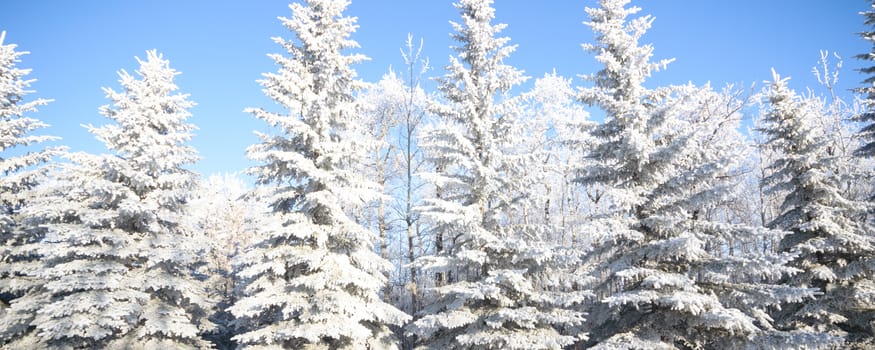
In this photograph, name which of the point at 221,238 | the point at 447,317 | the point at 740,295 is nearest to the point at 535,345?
the point at 447,317

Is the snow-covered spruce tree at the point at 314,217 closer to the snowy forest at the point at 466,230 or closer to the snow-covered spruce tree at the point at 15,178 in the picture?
the snowy forest at the point at 466,230

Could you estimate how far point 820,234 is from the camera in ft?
43.1

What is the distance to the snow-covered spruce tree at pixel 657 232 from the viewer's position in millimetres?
9539

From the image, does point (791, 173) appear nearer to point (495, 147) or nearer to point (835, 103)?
point (495, 147)

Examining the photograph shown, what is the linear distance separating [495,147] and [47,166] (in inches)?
652

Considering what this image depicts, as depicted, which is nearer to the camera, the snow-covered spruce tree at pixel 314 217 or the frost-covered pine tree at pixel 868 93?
the snow-covered spruce tree at pixel 314 217

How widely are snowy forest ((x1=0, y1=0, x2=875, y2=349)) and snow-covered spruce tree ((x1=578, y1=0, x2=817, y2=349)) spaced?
6cm

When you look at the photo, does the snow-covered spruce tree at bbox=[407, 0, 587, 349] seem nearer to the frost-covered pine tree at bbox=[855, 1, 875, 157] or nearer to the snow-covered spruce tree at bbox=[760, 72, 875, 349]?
the snow-covered spruce tree at bbox=[760, 72, 875, 349]

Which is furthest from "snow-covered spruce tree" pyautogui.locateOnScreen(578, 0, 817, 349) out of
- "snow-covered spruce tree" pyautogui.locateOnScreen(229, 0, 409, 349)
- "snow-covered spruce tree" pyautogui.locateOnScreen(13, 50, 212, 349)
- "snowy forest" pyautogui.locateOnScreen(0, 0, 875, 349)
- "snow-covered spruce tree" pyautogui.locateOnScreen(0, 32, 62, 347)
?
"snow-covered spruce tree" pyautogui.locateOnScreen(0, 32, 62, 347)

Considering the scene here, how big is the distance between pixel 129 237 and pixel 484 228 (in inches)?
407

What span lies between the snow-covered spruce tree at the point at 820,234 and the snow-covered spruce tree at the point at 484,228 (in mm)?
6885

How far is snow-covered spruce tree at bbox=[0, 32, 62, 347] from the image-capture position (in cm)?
1484

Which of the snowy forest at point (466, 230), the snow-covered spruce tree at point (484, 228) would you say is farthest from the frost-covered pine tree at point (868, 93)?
the snow-covered spruce tree at point (484, 228)

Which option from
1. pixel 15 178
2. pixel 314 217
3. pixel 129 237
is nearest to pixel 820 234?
pixel 314 217
